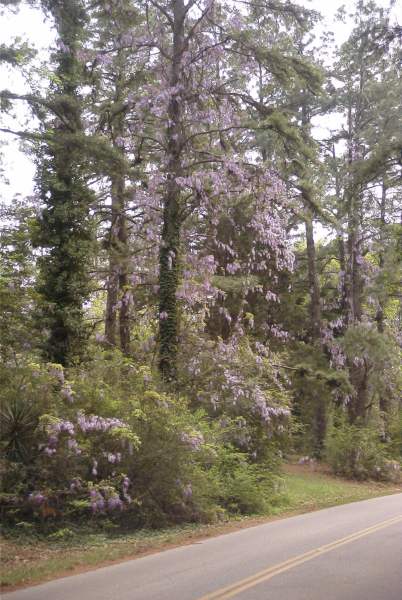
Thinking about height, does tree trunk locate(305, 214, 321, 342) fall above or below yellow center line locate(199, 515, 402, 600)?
above

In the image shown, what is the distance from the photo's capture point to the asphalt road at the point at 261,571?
7586 mm

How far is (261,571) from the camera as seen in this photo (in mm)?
8719

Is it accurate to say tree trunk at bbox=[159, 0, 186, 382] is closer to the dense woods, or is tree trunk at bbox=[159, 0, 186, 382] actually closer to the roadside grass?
the dense woods

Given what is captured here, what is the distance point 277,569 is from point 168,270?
35.8ft

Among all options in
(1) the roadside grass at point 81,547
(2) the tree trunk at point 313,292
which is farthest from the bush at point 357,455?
(1) the roadside grass at point 81,547

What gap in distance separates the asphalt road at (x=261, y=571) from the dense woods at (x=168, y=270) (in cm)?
212

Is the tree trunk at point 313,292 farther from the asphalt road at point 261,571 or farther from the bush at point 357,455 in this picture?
the asphalt road at point 261,571

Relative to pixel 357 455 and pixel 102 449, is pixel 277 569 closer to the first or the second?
pixel 102 449

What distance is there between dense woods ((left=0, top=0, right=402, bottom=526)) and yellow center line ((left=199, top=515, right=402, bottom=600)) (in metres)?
3.41

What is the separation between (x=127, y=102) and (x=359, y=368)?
17611 millimetres

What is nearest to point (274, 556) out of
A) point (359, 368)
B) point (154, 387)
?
point (154, 387)

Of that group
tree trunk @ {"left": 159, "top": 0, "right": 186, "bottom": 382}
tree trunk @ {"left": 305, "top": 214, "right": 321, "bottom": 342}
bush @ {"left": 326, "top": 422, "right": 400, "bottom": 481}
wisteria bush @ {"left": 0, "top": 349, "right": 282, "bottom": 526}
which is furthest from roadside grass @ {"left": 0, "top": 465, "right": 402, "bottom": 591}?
tree trunk @ {"left": 305, "top": 214, "right": 321, "bottom": 342}

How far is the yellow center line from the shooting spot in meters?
7.54

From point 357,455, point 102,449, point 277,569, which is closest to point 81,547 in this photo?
point 102,449
